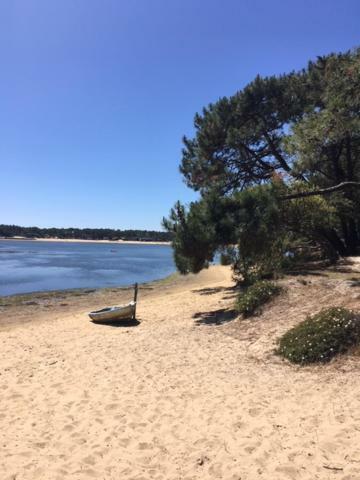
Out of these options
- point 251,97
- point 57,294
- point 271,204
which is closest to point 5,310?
point 57,294

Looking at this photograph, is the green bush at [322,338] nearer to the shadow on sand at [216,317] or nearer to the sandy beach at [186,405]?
the sandy beach at [186,405]

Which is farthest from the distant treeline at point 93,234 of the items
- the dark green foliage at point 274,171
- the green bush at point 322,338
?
the green bush at point 322,338

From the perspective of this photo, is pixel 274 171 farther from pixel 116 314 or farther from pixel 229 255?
pixel 116 314

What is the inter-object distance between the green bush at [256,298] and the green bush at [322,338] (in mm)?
2833

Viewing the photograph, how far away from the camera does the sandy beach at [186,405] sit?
179 inches

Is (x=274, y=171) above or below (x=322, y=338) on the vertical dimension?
above

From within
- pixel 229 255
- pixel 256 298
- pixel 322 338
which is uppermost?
pixel 229 255

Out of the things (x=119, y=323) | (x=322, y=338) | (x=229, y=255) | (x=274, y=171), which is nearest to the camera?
(x=322, y=338)

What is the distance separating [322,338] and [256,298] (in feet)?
12.4

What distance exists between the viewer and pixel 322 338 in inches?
303

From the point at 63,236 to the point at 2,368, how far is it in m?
198

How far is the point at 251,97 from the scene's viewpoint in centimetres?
2158

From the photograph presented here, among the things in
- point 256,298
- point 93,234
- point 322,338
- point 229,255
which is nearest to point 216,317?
point 256,298

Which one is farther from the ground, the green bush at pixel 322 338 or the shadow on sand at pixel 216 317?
the green bush at pixel 322 338
